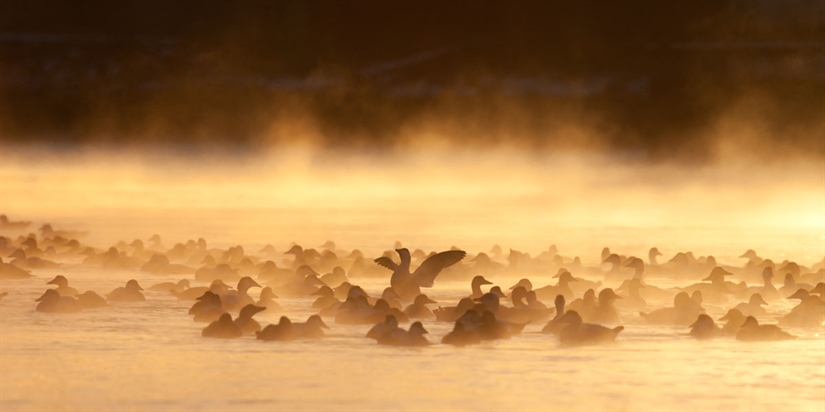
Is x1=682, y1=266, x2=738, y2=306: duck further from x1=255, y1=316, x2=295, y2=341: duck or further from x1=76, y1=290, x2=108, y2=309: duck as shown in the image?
x1=76, y1=290, x2=108, y2=309: duck

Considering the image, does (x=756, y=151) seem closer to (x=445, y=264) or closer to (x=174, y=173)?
(x=174, y=173)

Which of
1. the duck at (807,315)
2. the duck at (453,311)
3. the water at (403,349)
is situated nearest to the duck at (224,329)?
the water at (403,349)

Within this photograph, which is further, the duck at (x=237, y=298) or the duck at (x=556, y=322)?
the duck at (x=237, y=298)

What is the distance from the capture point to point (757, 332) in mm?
13000

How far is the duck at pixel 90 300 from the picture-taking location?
1458 cm

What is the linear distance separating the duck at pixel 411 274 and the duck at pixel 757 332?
3.01 meters

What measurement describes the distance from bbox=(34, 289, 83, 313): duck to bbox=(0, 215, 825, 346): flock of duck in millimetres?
12

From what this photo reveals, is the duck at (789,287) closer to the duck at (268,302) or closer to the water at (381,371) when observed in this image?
the water at (381,371)

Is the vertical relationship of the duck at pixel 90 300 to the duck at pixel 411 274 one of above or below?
below

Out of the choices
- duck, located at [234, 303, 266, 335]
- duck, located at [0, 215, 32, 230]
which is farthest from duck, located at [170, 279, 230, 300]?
duck, located at [0, 215, 32, 230]

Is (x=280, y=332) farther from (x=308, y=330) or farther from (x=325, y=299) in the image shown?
(x=325, y=299)

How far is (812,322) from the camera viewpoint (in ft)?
45.0

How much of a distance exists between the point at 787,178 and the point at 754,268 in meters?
15.5

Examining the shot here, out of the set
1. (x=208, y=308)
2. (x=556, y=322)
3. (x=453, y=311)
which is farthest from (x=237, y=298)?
(x=556, y=322)
